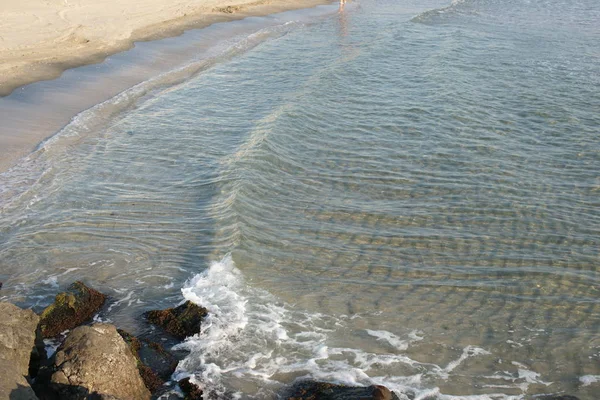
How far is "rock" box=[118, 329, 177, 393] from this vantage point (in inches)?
316

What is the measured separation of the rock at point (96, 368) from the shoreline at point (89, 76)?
29.5 ft

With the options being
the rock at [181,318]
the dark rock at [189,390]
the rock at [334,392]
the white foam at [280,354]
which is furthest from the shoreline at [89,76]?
the rock at [334,392]

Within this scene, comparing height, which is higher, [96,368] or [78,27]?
[78,27]

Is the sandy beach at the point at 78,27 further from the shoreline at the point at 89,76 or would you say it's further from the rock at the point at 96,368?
the rock at the point at 96,368

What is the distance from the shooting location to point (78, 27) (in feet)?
86.8

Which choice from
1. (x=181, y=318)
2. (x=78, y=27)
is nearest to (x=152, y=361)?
(x=181, y=318)

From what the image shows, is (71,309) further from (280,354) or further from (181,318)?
(280,354)

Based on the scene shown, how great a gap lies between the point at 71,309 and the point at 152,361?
5.70ft

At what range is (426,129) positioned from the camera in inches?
668

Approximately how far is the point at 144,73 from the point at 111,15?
7.73m

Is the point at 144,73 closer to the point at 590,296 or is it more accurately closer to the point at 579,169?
the point at 579,169

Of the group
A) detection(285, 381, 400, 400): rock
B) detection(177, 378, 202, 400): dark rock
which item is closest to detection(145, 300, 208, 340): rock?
detection(177, 378, 202, 400): dark rock

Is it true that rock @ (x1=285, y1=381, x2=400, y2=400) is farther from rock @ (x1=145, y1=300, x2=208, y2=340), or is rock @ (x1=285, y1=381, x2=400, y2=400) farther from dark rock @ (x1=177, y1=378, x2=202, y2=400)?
rock @ (x1=145, y1=300, x2=208, y2=340)

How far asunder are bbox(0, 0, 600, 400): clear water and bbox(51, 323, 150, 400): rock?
1106 millimetres
